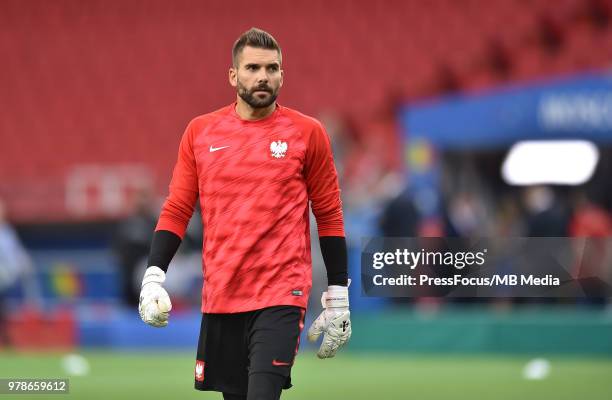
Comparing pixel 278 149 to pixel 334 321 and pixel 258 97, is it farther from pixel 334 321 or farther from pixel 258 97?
pixel 334 321

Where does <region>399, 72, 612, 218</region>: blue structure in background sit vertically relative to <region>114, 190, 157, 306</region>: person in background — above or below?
above

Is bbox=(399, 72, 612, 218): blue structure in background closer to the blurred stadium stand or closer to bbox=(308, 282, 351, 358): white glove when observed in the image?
the blurred stadium stand

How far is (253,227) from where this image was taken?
5.39m

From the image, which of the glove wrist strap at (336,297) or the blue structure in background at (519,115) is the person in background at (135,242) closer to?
the blue structure in background at (519,115)

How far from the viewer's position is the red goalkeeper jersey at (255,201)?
538 cm

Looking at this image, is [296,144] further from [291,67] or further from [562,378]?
[291,67]

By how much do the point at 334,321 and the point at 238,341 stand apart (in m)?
0.46

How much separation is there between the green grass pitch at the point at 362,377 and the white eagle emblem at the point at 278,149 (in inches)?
166

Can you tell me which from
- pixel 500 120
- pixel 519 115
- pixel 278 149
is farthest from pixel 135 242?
pixel 278 149

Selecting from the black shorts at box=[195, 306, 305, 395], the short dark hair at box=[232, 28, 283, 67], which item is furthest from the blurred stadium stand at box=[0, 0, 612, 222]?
the black shorts at box=[195, 306, 305, 395]

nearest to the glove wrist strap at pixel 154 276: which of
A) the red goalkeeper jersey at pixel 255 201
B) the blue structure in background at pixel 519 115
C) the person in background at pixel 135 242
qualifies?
the red goalkeeper jersey at pixel 255 201

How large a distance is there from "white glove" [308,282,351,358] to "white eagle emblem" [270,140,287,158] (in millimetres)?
666

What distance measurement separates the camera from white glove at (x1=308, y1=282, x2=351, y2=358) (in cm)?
552

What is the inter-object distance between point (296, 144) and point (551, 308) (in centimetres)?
897
